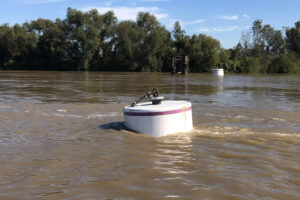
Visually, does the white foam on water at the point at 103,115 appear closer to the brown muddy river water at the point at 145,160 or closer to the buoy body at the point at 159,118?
the brown muddy river water at the point at 145,160

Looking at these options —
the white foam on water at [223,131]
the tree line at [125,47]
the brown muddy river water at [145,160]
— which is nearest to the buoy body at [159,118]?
the brown muddy river water at [145,160]

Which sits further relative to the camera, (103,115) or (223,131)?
(103,115)

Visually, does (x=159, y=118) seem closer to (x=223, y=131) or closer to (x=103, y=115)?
(x=223, y=131)

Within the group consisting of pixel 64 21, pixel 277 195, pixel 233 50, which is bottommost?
pixel 277 195

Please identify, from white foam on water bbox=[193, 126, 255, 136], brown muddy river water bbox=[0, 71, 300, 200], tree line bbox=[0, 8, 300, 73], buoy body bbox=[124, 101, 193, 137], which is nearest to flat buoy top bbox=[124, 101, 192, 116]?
buoy body bbox=[124, 101, 193, 137]

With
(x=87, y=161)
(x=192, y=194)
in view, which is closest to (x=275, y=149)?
(x=192, y=194)

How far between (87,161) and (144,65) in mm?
68889

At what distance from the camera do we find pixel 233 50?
79.0m

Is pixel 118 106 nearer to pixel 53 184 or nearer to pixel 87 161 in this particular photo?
pixel 87 161

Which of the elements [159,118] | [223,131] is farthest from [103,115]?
[223,131]

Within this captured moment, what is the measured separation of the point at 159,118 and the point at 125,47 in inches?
2698

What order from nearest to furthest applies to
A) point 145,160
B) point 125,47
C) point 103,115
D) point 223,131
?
point 145,160
point 223,131
point 103,115
point 125,47

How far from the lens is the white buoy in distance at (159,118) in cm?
657

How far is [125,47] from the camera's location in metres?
73.9
